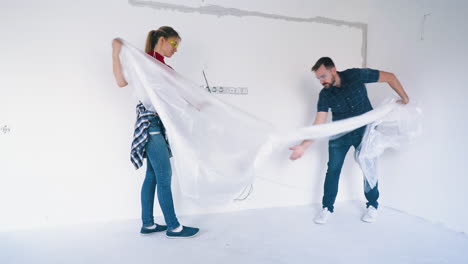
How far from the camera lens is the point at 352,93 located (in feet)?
6.02

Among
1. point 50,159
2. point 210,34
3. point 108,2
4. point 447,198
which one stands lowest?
point 447,198

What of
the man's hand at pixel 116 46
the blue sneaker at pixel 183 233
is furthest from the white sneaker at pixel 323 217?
the man's hand at pixel 116 46

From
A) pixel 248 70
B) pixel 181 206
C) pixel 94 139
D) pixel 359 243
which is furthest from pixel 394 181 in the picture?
pixel 94 139

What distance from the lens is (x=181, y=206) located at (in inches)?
80.4

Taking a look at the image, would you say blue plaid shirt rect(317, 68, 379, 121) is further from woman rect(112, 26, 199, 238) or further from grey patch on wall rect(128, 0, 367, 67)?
woman rect(112, 26, 199, 238)

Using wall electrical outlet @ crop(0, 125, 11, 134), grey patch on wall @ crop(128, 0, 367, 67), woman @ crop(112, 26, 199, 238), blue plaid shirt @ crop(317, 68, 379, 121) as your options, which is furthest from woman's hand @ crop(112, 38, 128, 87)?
blue plaid shirt @ crop(317, 68, 379, 121)

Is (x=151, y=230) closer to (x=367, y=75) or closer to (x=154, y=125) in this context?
(x=154, y=125)

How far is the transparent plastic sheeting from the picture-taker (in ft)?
4.93

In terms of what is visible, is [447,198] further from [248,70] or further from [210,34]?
[210,34]

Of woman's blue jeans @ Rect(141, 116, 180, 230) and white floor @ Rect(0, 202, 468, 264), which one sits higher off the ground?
woman's blue jeans @ Rect(141, 116, 180, 230)

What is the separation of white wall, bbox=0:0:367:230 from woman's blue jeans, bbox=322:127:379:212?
15.4 inches

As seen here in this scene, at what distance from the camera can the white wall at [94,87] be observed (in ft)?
5.76

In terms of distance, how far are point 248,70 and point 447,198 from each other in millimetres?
1486

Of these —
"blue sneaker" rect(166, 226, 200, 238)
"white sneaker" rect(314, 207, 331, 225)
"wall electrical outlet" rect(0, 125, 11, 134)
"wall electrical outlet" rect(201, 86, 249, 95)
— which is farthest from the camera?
"wall electrical outlet" rect(201, 86, 249, 95)
